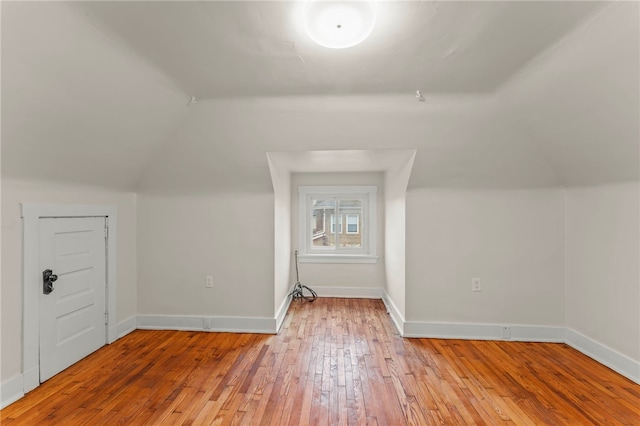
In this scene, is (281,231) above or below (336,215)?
below

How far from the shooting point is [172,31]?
1734mm

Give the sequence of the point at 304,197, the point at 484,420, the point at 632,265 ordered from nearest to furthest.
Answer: the point at 484,420, the point at 632,265, the point at 304,197

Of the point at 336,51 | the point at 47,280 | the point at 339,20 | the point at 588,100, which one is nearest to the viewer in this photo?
the point at 339,20

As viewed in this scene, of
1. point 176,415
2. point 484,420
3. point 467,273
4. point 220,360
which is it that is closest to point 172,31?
point 176,415

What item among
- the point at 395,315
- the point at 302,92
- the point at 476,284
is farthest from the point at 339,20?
the point at 395,315

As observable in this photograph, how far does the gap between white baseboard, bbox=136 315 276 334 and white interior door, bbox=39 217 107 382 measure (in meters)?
0.50

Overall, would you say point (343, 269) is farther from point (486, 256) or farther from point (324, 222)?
point (486, 256)

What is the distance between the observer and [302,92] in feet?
8.13

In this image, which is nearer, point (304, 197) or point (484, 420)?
point (484, 420)

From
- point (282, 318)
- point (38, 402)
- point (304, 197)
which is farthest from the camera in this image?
point (304, 197)

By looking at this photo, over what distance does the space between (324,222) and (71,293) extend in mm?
3311

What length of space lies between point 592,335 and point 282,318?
3129 mm

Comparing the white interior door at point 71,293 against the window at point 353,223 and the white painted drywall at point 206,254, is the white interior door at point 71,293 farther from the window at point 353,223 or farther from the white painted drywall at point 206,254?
the window at point 353,223

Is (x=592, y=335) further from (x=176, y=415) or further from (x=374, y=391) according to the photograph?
(x=176, y=415)
